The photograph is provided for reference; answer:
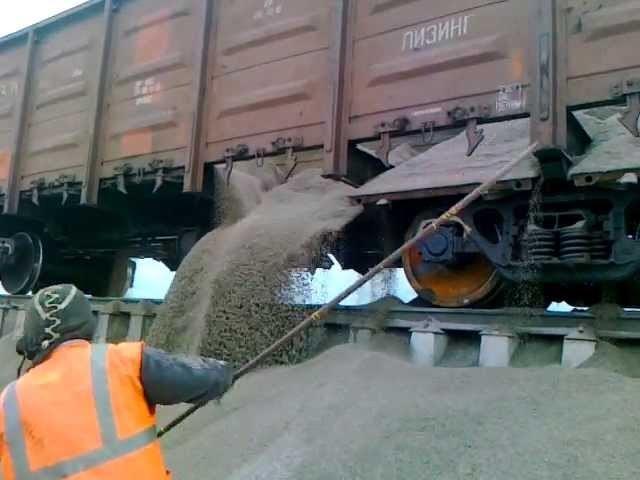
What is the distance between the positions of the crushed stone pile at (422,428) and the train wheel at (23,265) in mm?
5518

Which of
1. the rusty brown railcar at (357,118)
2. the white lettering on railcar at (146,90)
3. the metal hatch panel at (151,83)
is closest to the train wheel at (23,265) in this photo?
the rusty brown railcar at (357,118)

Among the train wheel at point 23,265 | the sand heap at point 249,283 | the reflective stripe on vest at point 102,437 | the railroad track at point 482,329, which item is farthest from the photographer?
the train wheel at point 23,265

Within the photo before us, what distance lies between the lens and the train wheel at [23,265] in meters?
9.07

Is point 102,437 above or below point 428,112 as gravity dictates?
below

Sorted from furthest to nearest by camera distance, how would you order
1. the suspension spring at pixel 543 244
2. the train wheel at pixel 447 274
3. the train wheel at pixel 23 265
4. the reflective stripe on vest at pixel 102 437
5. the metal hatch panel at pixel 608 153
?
the train wheel at pixel 23 265 < the train wheel at pixel 447 274 < the suspension spring at pixel 543 244 < the metal hatch panel at pixel 608 153 < the reflective stripe on vest at pixel 102 437

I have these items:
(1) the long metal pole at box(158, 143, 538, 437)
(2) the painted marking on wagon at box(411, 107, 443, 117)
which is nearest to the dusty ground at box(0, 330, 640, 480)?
(1) the long metal pole at box(158, 143, 538, 437)

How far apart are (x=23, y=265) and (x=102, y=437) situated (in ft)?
25.9

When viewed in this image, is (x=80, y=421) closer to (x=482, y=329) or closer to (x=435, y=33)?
(x=482, y=329)

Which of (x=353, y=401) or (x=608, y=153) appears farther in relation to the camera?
(x=608, y=153)

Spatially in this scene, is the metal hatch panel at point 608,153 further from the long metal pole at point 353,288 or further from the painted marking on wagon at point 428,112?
the painted marking on wagon at point 428,112

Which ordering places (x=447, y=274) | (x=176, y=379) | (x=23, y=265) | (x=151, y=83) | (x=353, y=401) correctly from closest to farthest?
(x=176, y=379)
(x=353, y=401)
(x=447, y=274)
(x=151, y=83)
(x=23, y=265)

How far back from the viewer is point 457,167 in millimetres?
4688

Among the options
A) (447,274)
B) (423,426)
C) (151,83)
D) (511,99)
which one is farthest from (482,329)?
Answer: (151,83)

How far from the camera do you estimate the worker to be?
2.01m
